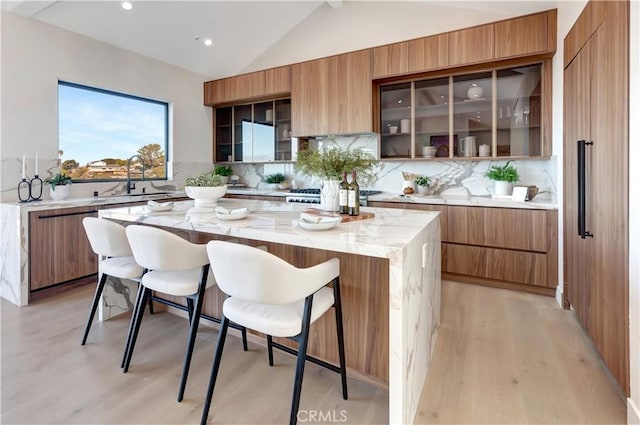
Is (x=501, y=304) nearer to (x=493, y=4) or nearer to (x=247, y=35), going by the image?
(x=493, y=4)

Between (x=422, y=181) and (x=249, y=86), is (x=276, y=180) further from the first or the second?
(x=422, y=181)

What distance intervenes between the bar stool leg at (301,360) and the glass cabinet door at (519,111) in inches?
119

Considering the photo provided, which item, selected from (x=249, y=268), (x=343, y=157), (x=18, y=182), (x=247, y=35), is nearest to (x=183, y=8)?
(x=247, y=35)

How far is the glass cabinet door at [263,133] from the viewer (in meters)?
4.95

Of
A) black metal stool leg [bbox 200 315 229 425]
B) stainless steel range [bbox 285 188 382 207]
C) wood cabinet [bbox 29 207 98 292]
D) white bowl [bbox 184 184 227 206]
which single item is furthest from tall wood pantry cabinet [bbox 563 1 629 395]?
wood cabinet [bbox 29 207 98 292]

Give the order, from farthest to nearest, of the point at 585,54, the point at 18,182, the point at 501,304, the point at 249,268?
1. the point at 18,182
2. the point at 501,304
3. the point at 585,54
4. the point at 249,268

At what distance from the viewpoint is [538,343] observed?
226 cm

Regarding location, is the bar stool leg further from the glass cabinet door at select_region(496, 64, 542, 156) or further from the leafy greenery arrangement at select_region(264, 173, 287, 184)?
the leafy greenery arrangement at select_region(264, 173, 287, 184)

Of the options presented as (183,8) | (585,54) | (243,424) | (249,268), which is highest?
(183,8)

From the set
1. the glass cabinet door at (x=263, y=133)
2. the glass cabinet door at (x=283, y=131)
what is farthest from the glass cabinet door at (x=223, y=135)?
the glass cabinet door at (x=283, y=131)

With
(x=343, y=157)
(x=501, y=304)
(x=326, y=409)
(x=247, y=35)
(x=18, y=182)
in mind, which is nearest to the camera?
(x=326, y=409)

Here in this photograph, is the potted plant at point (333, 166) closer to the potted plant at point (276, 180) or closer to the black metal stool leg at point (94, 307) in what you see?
the black metal stool leg at point (94, 307)

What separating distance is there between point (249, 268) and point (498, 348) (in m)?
1.83

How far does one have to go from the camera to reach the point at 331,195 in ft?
7.00
